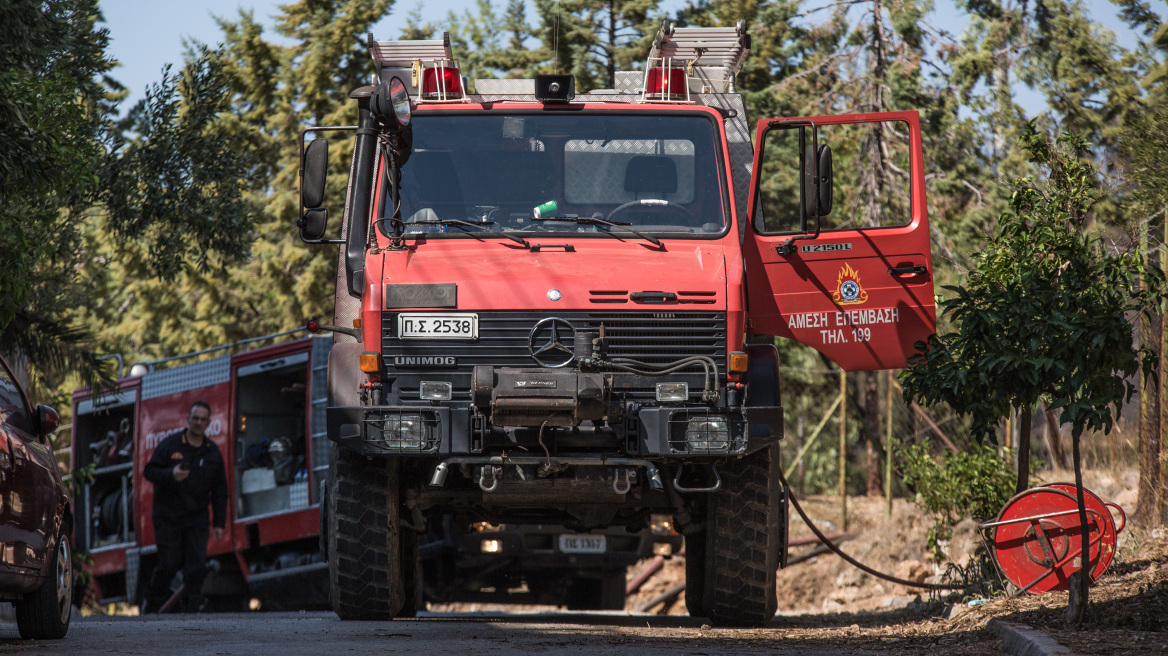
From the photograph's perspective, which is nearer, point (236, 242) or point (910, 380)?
point (910, 380)

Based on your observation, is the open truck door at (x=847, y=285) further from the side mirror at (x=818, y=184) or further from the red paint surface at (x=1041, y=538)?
the red paint surface at (x=1041, y=538)

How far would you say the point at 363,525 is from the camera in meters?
7.75

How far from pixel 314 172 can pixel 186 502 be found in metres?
5.56

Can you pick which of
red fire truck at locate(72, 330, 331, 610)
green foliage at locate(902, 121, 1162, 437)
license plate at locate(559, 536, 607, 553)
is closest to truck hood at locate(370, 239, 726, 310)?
green foliage at locate(902, 121, 1162, 437)

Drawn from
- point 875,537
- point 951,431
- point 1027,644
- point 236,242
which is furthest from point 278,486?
point 951,431

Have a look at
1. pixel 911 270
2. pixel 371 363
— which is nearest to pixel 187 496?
pixel 371 363

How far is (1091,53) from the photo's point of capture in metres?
20.1

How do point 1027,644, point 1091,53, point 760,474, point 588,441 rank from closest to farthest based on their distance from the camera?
1. point 1027,644
2. point 588,441
3. point 760,474
4. point 1091,53

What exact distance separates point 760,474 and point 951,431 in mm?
13942

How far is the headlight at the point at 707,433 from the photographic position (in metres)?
7.13

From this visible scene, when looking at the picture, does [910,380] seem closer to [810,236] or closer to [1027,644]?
[810,236]

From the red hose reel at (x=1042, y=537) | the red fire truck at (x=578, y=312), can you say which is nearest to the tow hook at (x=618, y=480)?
the red fire truck at (x=578, y=312)

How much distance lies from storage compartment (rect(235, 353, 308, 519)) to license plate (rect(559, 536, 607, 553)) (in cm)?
347

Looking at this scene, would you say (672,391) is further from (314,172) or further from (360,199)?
(314,172)
